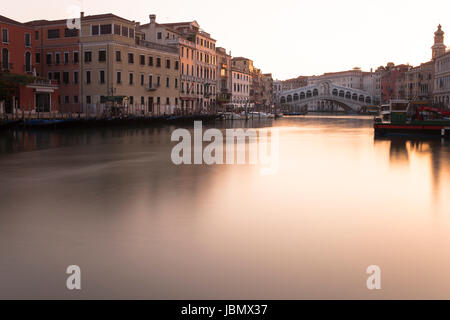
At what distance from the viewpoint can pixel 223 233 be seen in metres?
6.21

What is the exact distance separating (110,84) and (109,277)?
35.6 metres

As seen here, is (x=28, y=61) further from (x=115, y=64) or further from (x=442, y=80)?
(x=442, y=80)

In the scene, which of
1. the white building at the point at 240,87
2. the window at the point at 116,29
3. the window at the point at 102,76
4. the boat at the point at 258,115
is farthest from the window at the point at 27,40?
the boat at the point at 258,115

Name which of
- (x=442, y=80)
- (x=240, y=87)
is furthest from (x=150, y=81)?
(x=442, y=80)

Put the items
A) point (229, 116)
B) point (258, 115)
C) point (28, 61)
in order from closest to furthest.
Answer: point (28, 61), point (229, 116), point (258, 115)

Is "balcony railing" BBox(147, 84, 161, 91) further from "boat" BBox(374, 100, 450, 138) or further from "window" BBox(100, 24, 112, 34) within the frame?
"boat" BBox(374, 100, 450, 138)

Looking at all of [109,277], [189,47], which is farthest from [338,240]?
[189,47]

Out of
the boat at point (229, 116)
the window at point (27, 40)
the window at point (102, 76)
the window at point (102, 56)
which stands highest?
the window at point (27, 40)

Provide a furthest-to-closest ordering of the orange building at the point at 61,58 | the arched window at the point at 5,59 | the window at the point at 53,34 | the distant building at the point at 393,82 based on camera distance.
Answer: the distant building at the point at 393,82 → the window at the point at 53,34 → the orange building at the point at 61,58 → the arched window at the point at 5,59

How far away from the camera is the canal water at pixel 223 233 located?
14.4 ft

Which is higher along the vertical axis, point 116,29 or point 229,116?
point 116,29

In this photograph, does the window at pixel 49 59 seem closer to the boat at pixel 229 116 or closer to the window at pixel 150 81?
the window at pixel 150 81

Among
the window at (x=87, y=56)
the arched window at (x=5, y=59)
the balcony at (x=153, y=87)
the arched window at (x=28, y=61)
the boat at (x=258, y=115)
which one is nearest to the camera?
the arched window at (x=5, y=59)

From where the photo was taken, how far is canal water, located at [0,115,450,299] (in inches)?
173
